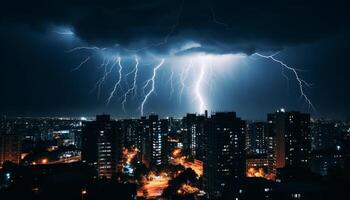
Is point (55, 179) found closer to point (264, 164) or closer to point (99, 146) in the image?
point (99, 146)

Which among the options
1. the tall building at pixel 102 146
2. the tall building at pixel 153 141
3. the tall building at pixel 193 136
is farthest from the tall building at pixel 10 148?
the tall building at pixel 193 136

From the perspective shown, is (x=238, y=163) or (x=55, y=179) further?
(x=238, y=163)

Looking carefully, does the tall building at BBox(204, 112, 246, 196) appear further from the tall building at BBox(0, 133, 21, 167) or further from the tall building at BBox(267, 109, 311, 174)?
the tall building at BBox(0, 133, 21, 167)

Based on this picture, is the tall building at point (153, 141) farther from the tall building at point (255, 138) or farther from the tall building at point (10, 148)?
the tall building at point (10, 148)

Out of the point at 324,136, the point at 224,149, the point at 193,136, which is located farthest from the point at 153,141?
the point at 324,136

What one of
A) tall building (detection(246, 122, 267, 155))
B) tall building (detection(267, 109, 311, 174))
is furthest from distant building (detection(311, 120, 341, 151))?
tall building (detection(267, 109, 311, 174))

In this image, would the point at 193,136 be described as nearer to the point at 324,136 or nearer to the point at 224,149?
→ the point at 324,136

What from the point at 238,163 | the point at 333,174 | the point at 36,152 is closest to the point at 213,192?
the point at 238,163
